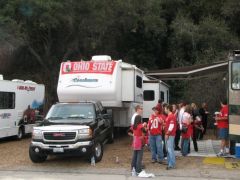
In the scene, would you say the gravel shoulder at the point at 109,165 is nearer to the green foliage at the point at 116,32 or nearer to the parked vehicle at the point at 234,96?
the parked vehicle at the point at 234,96

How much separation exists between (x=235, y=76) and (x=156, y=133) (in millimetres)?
2887

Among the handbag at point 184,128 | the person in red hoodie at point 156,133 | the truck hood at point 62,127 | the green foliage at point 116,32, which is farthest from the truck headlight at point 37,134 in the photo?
the green foliage at point 116,32

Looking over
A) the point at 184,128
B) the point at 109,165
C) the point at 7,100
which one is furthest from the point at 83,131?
the point at 7,100

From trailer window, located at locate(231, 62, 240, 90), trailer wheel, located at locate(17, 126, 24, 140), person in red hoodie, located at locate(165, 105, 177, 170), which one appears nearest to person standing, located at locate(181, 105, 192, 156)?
person in red hoodie, located at locate(165, 105, 177, 170)

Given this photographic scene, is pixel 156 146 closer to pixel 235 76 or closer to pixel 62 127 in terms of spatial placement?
pixel 62 127

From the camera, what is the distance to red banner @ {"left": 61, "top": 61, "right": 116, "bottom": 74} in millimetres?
17500

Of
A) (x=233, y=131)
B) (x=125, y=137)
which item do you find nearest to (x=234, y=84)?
(x=233, y=131)

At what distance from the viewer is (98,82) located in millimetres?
17219

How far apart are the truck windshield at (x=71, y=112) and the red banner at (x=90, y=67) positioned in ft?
8.92

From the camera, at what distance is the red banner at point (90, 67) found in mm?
17500

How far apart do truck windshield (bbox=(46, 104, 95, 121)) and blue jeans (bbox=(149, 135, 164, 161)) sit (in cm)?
219

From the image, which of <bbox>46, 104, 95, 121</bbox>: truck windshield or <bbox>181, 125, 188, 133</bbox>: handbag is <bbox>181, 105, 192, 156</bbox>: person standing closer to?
<bbox>181, 125, 188, 133</bbox>: handbag

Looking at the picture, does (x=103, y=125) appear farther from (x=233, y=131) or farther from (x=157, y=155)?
(x=233, y=131)

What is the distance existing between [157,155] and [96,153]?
1856 millimetres
